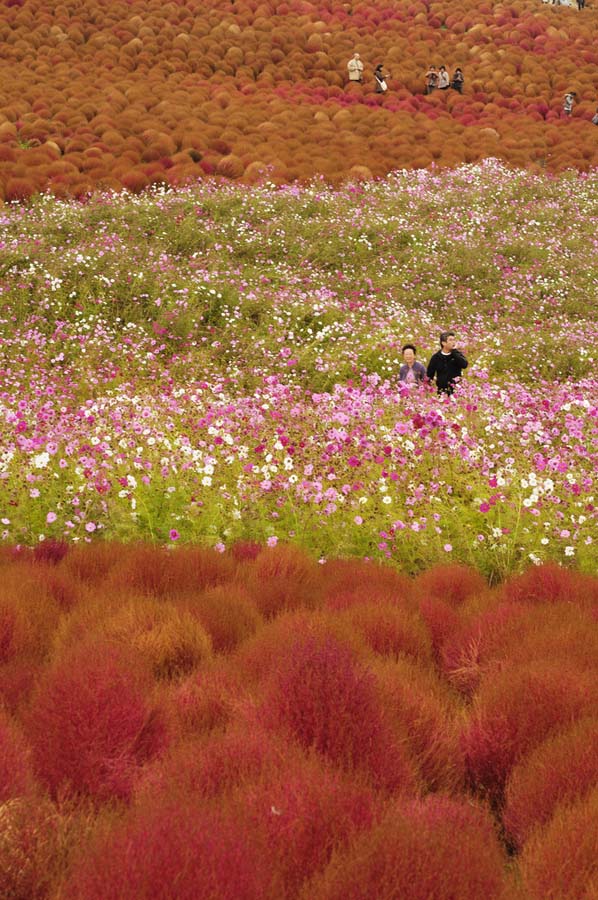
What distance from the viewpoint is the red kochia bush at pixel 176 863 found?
1.12 metres

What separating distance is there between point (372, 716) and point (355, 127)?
17.6 m

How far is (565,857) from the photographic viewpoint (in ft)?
4.43

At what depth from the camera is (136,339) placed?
324 inches

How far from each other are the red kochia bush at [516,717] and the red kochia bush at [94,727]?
81 centimetres

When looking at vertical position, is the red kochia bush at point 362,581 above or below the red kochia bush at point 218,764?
above

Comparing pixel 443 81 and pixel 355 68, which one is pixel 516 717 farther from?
pixel 443 81

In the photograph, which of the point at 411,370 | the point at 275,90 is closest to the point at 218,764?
the point at 411,370

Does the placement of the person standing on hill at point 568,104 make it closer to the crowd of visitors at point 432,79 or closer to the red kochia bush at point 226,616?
the crowd of visitors at point 432,79

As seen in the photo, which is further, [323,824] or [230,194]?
[230,194]

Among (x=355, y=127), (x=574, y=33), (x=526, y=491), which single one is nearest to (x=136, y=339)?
(x=526, y=491)

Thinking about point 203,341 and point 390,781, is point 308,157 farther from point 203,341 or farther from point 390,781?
point 390,781

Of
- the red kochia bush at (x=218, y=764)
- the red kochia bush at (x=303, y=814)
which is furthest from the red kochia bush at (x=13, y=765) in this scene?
the red kochia bush at (x=303, y=814)

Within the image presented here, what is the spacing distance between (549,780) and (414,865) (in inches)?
21.4

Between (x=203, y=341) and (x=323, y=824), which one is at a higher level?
(x=203, y=341)
